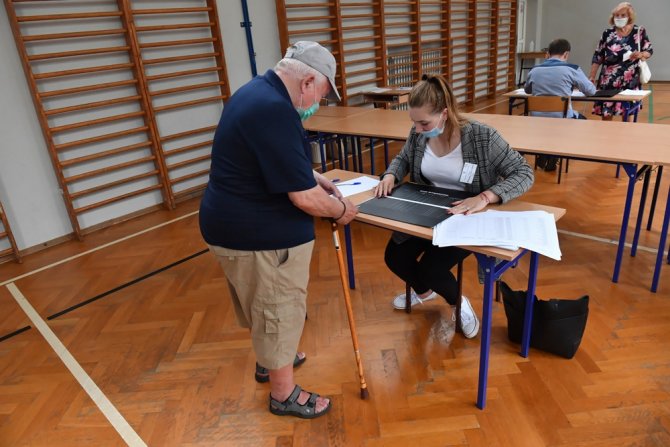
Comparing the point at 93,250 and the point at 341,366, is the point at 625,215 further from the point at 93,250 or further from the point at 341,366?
the point at 93,250

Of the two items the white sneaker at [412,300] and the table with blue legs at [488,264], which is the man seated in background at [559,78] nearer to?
the white sneaker at [412,300]

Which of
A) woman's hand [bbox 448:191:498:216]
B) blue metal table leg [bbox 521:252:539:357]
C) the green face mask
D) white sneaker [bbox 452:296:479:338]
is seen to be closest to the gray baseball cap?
the green face mask

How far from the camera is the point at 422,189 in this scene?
215cm

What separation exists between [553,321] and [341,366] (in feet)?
3.17

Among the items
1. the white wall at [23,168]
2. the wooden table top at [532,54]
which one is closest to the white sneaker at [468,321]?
the white wall at [23,168]

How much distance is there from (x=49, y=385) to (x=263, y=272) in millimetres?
1446

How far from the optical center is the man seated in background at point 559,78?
163 inches

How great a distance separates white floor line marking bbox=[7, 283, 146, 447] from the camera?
5.99 feet

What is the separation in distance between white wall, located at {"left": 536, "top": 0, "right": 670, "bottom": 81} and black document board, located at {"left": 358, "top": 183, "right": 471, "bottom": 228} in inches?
409

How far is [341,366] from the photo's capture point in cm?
210

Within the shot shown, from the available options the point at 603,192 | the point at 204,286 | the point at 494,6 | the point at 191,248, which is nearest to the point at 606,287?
the point at 603,192

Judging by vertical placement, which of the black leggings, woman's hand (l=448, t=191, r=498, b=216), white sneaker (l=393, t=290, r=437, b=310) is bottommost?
white sneaker (l=393, t=290, r=437, b=310)

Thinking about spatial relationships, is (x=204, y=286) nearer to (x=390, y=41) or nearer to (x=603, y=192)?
(x=603, y=192)

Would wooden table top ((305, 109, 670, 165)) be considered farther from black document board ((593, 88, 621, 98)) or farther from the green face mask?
black document board ((593, 88, 621, 98))
